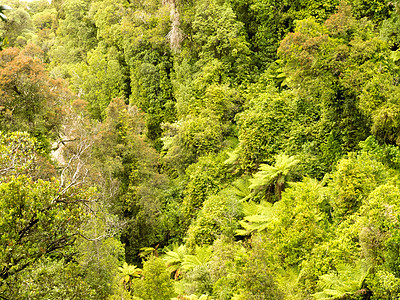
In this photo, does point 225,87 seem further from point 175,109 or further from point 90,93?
point 90,93

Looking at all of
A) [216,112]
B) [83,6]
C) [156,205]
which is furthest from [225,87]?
[83,6]

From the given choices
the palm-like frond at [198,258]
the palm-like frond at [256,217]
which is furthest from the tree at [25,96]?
the palm-like frond at [256,217]

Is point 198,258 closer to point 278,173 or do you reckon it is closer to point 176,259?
point 176,259

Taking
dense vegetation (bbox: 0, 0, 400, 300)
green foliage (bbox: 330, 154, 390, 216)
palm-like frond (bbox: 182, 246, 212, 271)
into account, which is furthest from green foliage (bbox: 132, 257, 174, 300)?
green foliage (bbox: 330, 154, 390, 216)

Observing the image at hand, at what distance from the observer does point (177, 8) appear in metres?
21.6

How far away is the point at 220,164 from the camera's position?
52.0ft

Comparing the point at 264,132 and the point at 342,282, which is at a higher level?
the point at 264,132

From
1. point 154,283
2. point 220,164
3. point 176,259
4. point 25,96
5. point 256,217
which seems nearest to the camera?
point 154,283

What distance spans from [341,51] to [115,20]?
2143 centimetres

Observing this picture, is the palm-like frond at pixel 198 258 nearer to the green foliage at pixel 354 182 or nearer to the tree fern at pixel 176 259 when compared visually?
the tree fern at pixel 176 259

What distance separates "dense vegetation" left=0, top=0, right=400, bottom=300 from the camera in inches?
283

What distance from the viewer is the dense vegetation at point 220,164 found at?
7.18 m

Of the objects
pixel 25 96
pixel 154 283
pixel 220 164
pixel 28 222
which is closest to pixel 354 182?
pixel 154 283

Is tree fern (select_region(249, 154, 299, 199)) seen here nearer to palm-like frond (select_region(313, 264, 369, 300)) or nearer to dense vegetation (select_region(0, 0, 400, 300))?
dense vegetation (select_region(0, 0, 400, 300))
